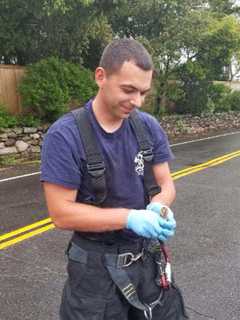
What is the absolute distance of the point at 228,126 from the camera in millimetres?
22812

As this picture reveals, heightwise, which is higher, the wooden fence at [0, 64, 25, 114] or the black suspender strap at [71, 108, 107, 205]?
the black suspender strap at [71, 108, 107, 205]

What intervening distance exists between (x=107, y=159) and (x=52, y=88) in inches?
408

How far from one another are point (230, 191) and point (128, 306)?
20.4 feet

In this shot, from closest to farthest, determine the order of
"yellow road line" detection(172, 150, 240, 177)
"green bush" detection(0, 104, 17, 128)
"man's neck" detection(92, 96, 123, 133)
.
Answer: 1. "man's neck" detection(92, 96, 123, 133)
2. "yellow road line" detection(172, 150, 240, 177)
3. "green bush" detection(0, 104, 17, 128)

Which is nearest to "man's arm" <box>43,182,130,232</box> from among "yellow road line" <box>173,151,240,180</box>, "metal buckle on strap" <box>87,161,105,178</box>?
"metal buckle on strap" <box>87,161,105,178</box>

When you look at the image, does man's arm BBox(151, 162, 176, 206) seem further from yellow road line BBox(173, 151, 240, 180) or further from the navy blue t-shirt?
yellow road line BBox(173, 151, 240, 180)

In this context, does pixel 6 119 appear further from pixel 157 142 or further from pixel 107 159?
pixel 107 159

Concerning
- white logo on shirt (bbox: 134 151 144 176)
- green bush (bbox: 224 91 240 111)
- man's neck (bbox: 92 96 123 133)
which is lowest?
green bush (bbox: 224 91 240 111)

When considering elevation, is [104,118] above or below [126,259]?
above

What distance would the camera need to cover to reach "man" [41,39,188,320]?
6.42ft

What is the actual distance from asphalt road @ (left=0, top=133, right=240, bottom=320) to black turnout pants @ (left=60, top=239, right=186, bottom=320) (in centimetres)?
163

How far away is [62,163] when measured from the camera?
6.41ft

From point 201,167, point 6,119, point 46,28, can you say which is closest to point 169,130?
point 46,28

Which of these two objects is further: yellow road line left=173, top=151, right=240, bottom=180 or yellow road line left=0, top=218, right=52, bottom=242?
yellow road line left=173, top=151, right=240, bottom=180
